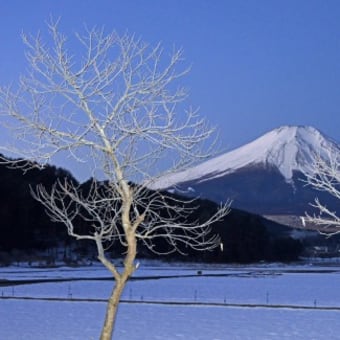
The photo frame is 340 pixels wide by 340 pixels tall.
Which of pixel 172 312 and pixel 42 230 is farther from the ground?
pixel 42 230

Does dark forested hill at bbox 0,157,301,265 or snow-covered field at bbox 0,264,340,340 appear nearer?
snow-covered field at bbox 0,264,340,340

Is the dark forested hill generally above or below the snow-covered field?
above

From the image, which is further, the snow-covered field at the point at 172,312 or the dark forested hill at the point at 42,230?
the dark forested hill at the point at 42,230

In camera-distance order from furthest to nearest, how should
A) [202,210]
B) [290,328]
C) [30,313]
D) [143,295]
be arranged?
1. [202,210]
2. [143,295]
3. [30,313]
4. [290,328]

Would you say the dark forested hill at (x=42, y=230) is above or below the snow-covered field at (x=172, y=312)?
above

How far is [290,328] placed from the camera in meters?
18.0

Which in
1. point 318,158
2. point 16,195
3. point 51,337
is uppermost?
point 16,195

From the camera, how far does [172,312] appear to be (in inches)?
850

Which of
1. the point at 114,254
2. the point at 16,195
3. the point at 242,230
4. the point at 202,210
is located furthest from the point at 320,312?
the point at 242,230

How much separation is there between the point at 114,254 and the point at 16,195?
10.9 metres

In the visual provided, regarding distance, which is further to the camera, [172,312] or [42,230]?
[42,230]

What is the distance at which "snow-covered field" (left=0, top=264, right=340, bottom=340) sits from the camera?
54.7ft

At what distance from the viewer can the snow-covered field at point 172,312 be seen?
16688 millimetres

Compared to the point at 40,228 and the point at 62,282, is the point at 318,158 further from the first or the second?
the point at 40,228
